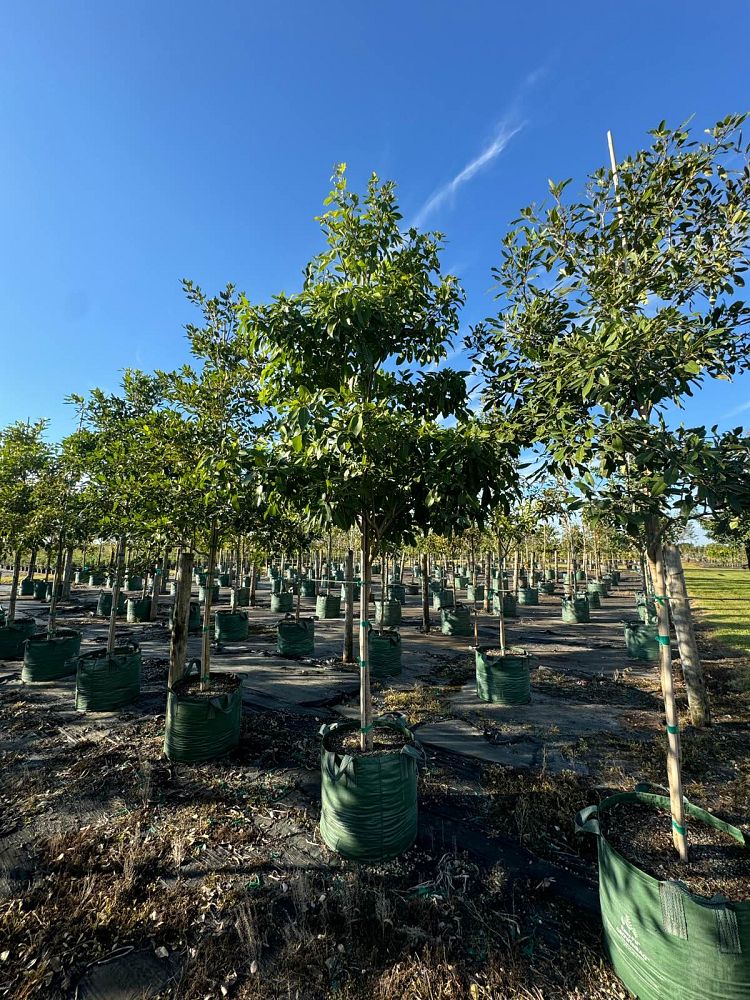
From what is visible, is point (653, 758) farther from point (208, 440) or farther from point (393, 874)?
point (208, 440)

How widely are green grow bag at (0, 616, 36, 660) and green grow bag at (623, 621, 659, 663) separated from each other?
15.9m

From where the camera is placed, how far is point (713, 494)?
8.14 ft

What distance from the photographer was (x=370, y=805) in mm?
3938

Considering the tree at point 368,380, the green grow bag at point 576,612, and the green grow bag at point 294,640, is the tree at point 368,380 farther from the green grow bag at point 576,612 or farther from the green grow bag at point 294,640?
the green grow bag at point 576,612

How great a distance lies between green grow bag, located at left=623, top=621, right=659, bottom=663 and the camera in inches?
469

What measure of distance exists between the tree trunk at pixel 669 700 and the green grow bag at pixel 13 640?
1291 centimetres

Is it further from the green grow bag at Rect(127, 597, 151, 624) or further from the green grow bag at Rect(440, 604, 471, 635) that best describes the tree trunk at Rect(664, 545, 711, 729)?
the green grow bag at Rect(127, 597, 151, 624)

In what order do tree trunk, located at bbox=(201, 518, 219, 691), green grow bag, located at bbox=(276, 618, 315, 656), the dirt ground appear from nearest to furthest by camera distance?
1. the dirt ground
2. tree trunk, located at bbox=(201, 518, 219, 691)
3. green grow bag, located at bbox=(276, 618, 315, 656)

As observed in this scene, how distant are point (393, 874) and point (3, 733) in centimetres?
637

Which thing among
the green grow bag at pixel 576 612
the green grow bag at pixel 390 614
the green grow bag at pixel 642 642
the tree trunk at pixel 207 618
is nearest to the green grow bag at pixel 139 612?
the green grow bag at pixel 390 614

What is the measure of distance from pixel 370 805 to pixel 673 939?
2293 millimetres

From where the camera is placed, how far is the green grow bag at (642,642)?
11.9 metres

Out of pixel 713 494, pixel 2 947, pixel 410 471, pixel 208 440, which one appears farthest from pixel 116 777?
pixel 713 494

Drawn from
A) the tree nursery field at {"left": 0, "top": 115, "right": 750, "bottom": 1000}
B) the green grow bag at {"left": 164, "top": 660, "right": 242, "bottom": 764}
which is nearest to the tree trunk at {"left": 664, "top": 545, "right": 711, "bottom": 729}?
the tree nursery field at {"left": 0, "top": 115, "right": 750, "bottom": 1000}
